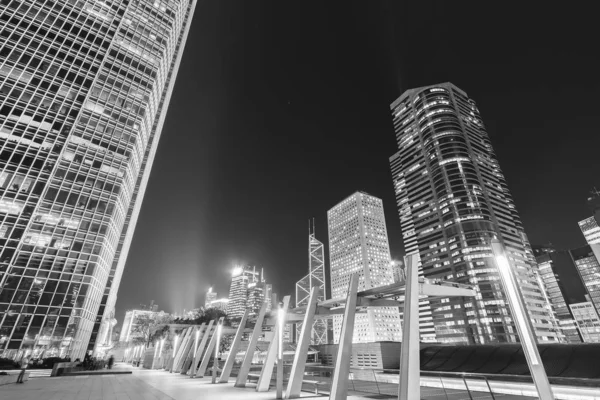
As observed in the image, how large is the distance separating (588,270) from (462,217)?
214 ft

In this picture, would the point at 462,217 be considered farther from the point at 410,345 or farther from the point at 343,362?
the point at 410,345

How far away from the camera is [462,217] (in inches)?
5630

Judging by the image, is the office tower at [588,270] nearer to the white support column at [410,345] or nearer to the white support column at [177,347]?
the white support column at [177,347]

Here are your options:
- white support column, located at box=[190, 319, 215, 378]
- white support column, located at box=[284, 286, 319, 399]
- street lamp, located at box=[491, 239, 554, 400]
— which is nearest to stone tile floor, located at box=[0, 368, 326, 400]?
white support column, located at box=[284, 286, 319, 399]

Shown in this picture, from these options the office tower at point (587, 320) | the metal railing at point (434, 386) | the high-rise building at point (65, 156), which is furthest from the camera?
the office tower at point (587, 320)

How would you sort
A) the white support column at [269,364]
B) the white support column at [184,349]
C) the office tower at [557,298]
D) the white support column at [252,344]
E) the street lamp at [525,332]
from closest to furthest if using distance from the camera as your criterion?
1. the street lamp at [525,332]
2. the white support column at [269,364]
3. the white support column at [252,344]
4. the white support column at [184,349]
5. the office tower at [557,298]

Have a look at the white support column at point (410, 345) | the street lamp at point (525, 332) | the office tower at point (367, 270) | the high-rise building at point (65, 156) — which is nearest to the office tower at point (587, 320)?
the office tower at point (367, 270)

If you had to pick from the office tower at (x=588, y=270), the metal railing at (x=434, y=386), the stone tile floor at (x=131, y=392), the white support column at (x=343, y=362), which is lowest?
the stone tile floor at (x=131, y=392)

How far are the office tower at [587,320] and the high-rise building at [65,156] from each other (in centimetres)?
19265

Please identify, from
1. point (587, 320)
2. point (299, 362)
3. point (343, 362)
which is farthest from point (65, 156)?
point (587, 320)

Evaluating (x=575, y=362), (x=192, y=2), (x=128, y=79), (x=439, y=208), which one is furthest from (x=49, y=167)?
(x=439, y=208)

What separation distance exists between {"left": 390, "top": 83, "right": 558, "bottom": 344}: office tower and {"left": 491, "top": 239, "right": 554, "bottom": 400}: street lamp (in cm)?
13234

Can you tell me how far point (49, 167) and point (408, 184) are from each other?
545 feet

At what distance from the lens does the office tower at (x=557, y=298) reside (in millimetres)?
155512
